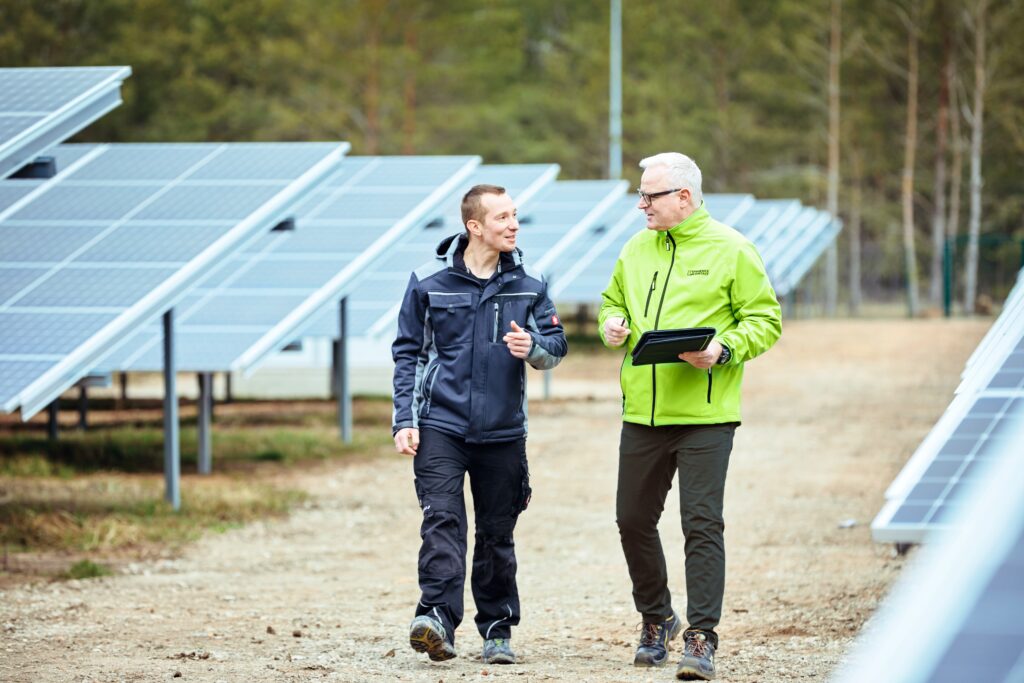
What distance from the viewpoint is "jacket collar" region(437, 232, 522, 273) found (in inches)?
239

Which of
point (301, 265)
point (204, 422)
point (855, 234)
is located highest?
point (301, 265)

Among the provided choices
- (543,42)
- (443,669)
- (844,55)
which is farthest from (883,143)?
(443,669)

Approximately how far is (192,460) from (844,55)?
126ft

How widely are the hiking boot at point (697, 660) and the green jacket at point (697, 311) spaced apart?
77 cm

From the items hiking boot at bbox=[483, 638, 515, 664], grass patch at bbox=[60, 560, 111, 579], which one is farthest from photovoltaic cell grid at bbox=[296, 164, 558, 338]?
hiking boot at bbox=[483, 638, 515, 664]

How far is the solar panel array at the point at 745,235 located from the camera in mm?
26391

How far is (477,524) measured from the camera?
6125mm

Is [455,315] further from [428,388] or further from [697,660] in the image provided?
[697,660]

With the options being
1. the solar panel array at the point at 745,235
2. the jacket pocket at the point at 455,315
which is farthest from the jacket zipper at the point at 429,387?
the solar panel array at the point at 745,235

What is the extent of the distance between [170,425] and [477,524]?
519 centimetres

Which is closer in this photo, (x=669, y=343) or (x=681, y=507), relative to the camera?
(x=669, y=343)

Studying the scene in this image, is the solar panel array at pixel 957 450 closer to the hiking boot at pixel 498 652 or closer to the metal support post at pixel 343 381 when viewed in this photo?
the hiking boot at pixel 498 652

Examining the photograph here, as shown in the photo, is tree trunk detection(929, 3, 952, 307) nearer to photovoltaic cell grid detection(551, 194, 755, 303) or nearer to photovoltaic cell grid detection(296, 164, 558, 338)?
photovoltaic cell grid detection(551, 194, 755, 303)

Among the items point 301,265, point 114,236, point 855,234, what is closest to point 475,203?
point 114,236
